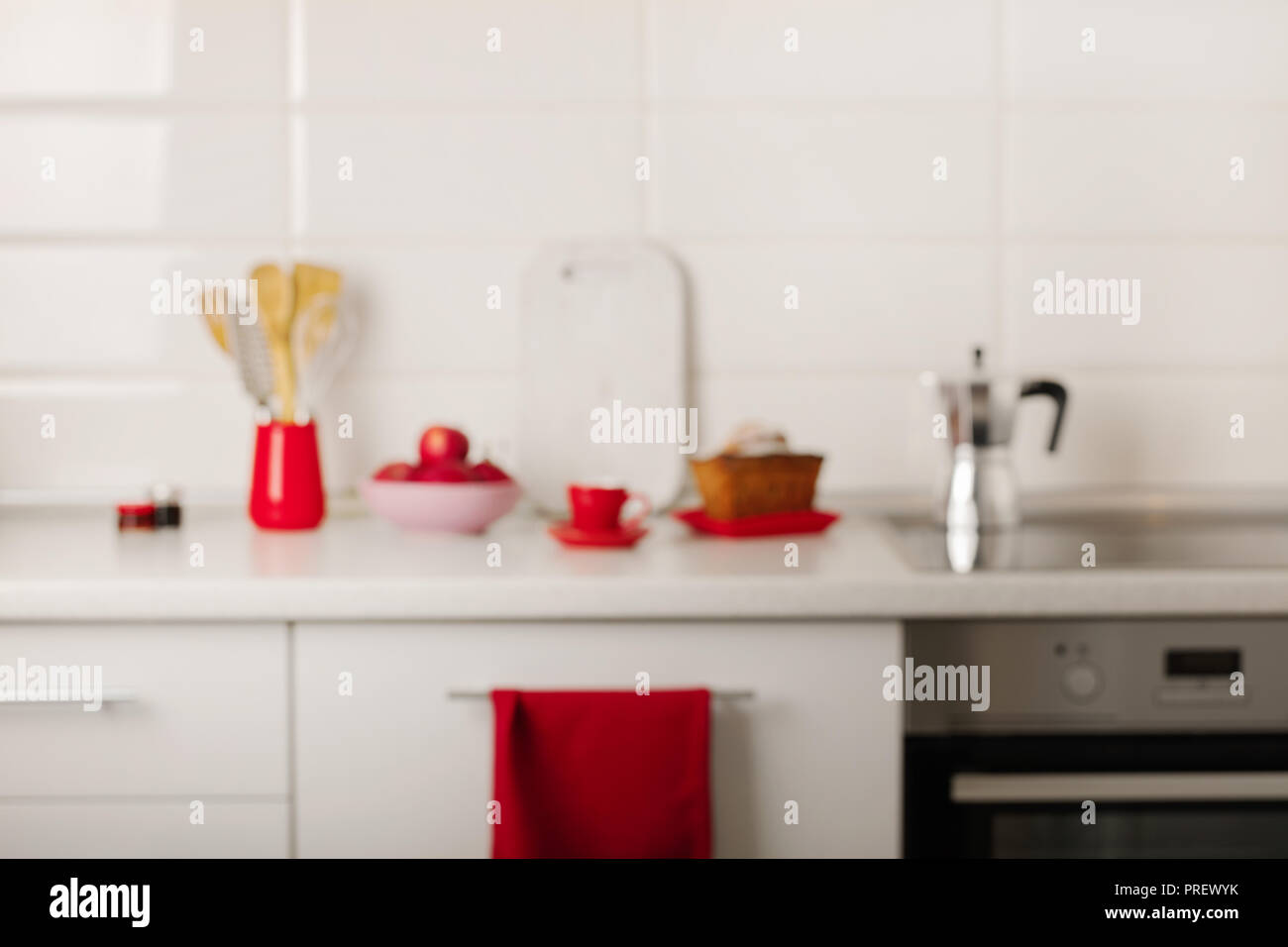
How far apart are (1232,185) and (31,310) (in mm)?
1621

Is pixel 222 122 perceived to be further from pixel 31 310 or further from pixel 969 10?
pixel 969 10

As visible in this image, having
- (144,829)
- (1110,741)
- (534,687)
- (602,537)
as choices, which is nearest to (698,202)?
(602,537)

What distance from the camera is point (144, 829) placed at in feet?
3.90

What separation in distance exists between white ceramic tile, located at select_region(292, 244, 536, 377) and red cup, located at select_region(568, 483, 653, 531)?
0.36 metres

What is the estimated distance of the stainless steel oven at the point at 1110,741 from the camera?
1.19 metres

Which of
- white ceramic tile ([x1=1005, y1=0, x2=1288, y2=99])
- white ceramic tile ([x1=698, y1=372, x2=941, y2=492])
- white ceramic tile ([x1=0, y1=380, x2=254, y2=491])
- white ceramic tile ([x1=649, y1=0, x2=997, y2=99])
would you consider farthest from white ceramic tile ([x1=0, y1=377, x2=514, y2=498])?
white ceramic tile ([x1=1005, y1=0, x2=1288, y2=99])

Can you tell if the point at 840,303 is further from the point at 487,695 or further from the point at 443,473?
the point at 487,695

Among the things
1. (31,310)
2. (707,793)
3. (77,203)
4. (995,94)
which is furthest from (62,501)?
(995,94)

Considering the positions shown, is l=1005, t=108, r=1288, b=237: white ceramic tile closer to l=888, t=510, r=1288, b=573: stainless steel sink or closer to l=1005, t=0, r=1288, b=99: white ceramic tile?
l=1005, t=0, r=1288, b=99: white ceramic tile

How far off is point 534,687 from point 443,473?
343 mm

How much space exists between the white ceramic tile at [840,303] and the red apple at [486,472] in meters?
0.36

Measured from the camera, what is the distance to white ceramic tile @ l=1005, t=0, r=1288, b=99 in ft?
5.32
